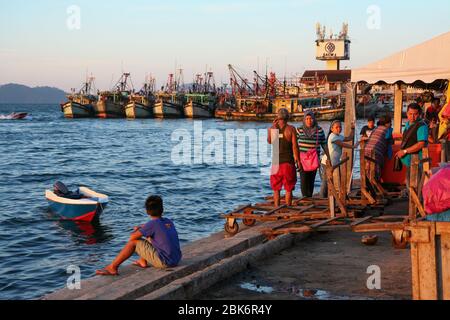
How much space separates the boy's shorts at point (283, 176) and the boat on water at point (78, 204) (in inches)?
345

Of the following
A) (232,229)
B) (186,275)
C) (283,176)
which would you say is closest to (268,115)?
(283,176)

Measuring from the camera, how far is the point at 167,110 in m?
109

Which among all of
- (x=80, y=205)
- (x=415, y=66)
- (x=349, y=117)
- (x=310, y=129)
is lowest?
(x=80, y=205)

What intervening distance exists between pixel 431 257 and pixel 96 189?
2415cm

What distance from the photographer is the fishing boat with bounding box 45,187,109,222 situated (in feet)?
60.6

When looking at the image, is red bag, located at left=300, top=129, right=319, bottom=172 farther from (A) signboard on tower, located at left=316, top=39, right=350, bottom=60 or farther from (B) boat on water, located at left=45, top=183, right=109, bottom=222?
→ (A) signboard on tower, located at left=316, top=39, right=350, bottom=60

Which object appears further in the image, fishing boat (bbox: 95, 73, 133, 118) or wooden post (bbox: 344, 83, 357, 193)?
fishing boat (bbox: 95, 73, 133, 118)


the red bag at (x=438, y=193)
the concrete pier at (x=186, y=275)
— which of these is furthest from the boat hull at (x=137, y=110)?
the red bag at (x=438, y=193)

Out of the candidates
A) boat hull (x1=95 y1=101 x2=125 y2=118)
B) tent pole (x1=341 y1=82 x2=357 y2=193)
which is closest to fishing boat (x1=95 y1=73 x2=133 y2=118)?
boat hull (x1=95 y1=101 x2=125 y2=118)

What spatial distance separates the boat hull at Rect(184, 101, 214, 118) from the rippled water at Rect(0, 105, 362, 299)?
5248 centimetres

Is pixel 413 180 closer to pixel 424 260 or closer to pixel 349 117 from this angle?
pixel 424 260

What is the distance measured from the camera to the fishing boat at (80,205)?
18.5 metres
